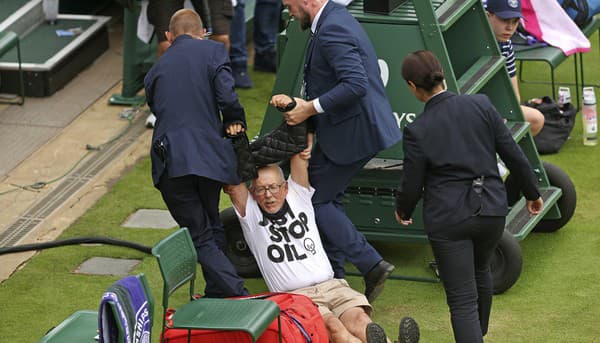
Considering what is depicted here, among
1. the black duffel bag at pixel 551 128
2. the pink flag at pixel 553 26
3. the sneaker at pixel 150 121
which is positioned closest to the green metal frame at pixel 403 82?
the black duffel bag at pixel 551 128

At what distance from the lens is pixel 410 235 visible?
7.51 meters

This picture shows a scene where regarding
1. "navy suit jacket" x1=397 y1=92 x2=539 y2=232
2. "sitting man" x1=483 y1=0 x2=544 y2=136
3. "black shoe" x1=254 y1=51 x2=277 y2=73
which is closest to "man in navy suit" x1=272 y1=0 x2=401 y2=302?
"navy suit jacket" x1=397 y1=92 x2=539 y2=232

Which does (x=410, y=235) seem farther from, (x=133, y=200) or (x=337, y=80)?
(x=133, y=200)

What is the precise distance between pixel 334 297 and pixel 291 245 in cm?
40

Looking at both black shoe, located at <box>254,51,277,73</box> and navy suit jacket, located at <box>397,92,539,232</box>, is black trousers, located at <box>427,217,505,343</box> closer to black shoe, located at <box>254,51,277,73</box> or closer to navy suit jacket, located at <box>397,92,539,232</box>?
navy suit jacket, located at <box>397,92,539,232</box>

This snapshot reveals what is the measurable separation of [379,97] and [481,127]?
1086mm

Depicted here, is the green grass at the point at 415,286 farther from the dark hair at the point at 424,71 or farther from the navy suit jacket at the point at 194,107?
the dark hair at the point at 424,71

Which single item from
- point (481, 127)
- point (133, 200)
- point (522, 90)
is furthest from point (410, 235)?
point (522, 90)

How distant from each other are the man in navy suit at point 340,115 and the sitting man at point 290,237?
127mm

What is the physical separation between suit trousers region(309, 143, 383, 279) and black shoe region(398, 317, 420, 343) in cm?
66

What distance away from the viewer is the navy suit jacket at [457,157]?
19.4ft

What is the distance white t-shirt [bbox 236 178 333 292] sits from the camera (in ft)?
22.5

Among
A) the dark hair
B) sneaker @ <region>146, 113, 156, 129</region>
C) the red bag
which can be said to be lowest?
sneaker @ <region>146, 113, 156, 129</region>

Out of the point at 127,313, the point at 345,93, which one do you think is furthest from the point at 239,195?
the point at 127,313
